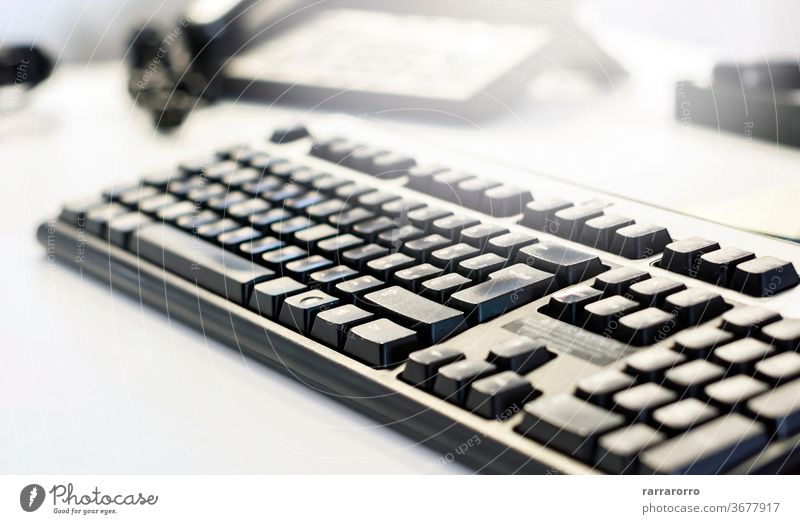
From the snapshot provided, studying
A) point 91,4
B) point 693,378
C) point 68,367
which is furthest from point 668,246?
point 91,4

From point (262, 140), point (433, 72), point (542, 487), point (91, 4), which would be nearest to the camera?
point (542, 487)

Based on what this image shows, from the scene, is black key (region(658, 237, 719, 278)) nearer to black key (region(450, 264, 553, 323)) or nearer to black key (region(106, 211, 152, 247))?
black key (region(450, 264, 553, 323))

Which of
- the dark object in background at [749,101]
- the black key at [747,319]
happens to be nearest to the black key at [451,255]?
the black key at [747,319]

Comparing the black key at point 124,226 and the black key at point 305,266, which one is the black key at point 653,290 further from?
the black key at point 124,226

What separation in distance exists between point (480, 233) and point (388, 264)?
4cm

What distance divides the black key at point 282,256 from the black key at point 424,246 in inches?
1.7

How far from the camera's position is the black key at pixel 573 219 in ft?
1.24

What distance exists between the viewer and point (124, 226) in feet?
1.47

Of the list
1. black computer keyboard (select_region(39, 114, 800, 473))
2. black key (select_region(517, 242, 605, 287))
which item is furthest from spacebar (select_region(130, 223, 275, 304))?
black key (select_region(517, 242, 605, 287))

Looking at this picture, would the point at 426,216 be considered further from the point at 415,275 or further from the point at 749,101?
the point at 749,101

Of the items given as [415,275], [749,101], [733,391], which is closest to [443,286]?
[415,275]

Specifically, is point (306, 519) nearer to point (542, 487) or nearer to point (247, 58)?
point (542, 487)

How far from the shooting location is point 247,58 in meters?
0.73

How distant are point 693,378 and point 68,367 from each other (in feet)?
0.78
